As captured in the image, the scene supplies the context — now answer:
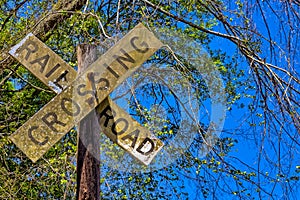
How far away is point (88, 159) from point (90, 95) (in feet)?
0.80

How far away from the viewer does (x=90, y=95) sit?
1777mm

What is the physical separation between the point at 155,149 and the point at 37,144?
402mm

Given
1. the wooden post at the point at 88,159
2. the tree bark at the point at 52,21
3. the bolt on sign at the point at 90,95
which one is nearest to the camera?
the bolt on sign at the point at 90,95

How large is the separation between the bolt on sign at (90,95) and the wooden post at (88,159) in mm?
60

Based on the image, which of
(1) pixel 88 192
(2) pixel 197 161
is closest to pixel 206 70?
(2) pixel 197 161

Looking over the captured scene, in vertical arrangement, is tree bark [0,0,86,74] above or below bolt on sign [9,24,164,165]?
above

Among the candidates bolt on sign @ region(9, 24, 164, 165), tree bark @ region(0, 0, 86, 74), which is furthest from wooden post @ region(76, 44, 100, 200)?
tree bark @ region(0, 0, 86, 74)

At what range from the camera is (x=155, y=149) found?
177 centimetres

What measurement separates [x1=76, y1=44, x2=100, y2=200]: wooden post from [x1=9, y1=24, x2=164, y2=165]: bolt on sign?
60mm

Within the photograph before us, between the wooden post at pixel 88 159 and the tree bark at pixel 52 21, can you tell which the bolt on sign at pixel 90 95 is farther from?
the tree bark at pixel 52 21

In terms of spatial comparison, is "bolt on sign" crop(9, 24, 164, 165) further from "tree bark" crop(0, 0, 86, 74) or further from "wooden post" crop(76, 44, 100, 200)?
"tree bark" crop(0, 0, 86, 74)

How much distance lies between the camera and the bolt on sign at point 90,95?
172 cm

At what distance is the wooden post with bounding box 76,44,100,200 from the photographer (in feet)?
6.02

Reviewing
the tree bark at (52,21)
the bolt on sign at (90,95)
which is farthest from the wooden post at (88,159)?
the tree bark at (52,21)
